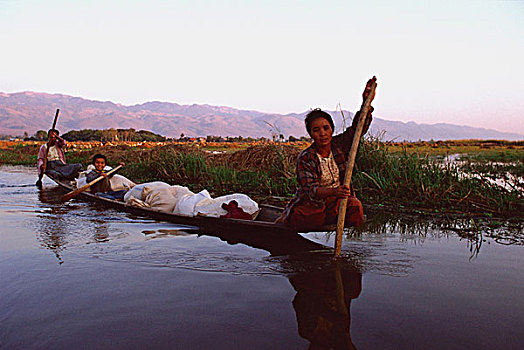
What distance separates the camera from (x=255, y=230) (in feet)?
13.1

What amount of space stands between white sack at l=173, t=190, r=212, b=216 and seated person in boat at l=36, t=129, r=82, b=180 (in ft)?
17.7

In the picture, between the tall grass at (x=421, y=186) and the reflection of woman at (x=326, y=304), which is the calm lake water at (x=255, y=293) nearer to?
the reflection of woman at (x=326, y=304)

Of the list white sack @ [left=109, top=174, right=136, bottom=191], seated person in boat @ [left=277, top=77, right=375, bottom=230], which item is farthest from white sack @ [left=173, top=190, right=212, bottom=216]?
white sack @ [left=109, top=174, right=136, bottom=191]

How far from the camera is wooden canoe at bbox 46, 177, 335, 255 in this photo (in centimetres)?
384

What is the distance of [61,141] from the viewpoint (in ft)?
34.0

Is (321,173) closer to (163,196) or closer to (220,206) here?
(220,206)

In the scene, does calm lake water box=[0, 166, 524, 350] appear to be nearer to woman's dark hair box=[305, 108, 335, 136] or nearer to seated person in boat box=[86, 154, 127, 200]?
woman's dark hair box=[305, 108, 335, 136]

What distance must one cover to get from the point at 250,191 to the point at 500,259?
198 inches

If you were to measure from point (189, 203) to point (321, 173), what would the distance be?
236cm

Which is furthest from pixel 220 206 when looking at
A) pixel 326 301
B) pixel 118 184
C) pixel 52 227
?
pixel 118 184

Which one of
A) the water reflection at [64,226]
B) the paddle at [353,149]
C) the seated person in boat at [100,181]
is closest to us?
the paddle at [353,149]

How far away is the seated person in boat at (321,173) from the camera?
333cm

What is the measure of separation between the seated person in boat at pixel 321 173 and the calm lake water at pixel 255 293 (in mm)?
337

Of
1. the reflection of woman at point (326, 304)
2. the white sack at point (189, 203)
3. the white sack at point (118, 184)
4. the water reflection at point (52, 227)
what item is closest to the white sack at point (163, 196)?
the white sack at point (189, 203)
